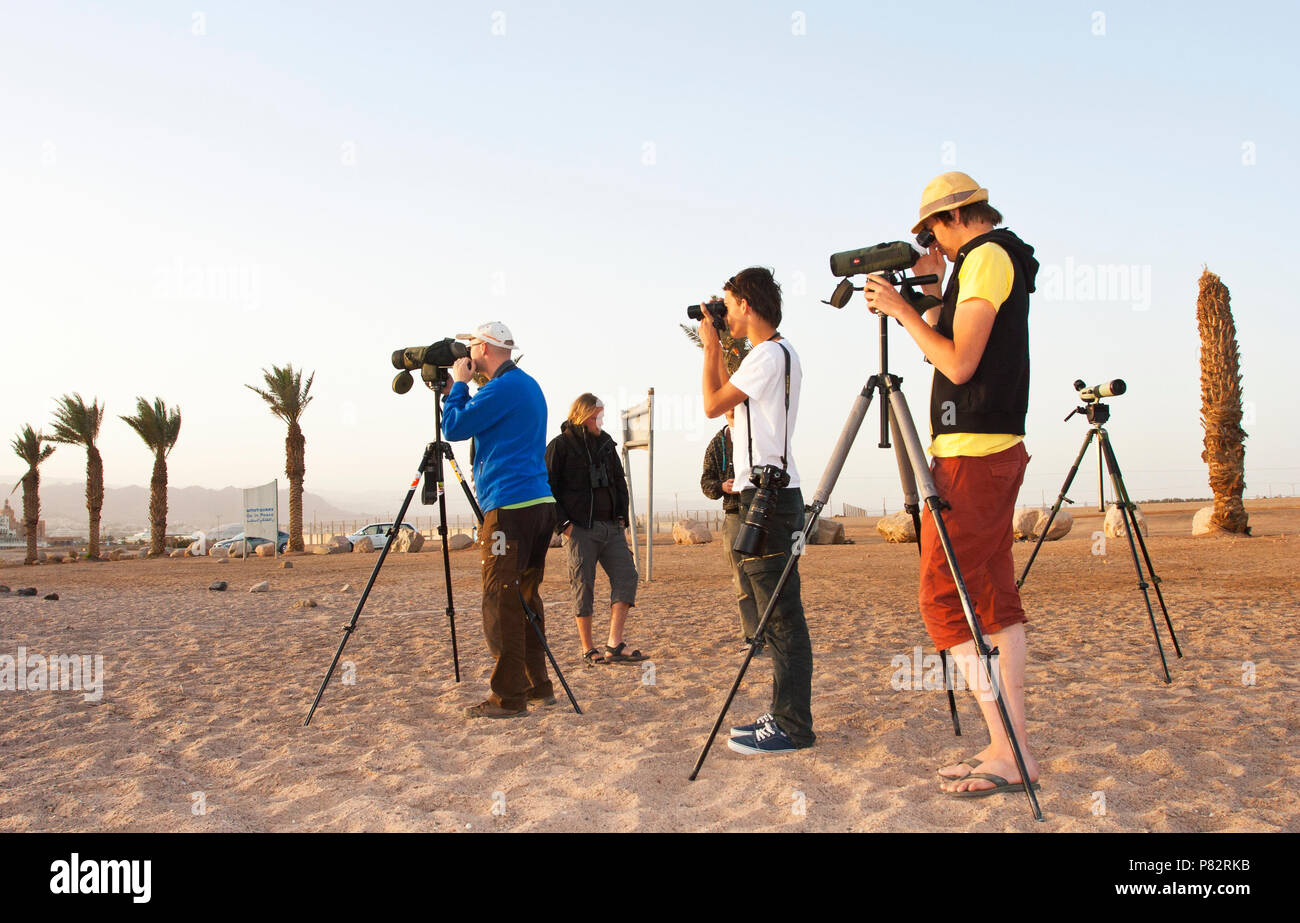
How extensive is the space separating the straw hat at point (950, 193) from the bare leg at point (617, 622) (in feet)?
12.7

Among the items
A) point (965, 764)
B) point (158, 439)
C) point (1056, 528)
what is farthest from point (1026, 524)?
point (158, 439)

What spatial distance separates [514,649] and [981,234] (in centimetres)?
303

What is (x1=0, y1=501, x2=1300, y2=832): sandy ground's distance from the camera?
301 cm

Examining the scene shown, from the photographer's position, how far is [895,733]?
4.02 metres

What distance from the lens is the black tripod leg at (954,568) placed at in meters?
2.80

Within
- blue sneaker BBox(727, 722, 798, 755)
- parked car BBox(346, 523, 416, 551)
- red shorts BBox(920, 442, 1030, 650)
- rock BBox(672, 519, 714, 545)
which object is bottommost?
parked car BBox(346, 523, 416, 551)

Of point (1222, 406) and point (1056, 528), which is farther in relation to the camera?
point (1056, 528)

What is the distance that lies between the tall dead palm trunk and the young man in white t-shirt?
17952 mm

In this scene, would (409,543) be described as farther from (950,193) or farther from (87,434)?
(950,193)

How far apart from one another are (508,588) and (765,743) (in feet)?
5.17

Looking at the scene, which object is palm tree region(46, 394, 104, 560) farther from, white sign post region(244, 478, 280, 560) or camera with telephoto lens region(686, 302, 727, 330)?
camera with telephoto lens region(686, 302, 727, 330)

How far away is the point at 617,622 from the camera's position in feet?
20.6

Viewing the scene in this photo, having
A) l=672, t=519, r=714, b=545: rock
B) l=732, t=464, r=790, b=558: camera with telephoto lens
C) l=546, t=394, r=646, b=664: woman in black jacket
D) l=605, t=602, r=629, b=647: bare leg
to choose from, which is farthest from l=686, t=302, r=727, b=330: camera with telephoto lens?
l=672, t=519, r=714, b=545: rock
